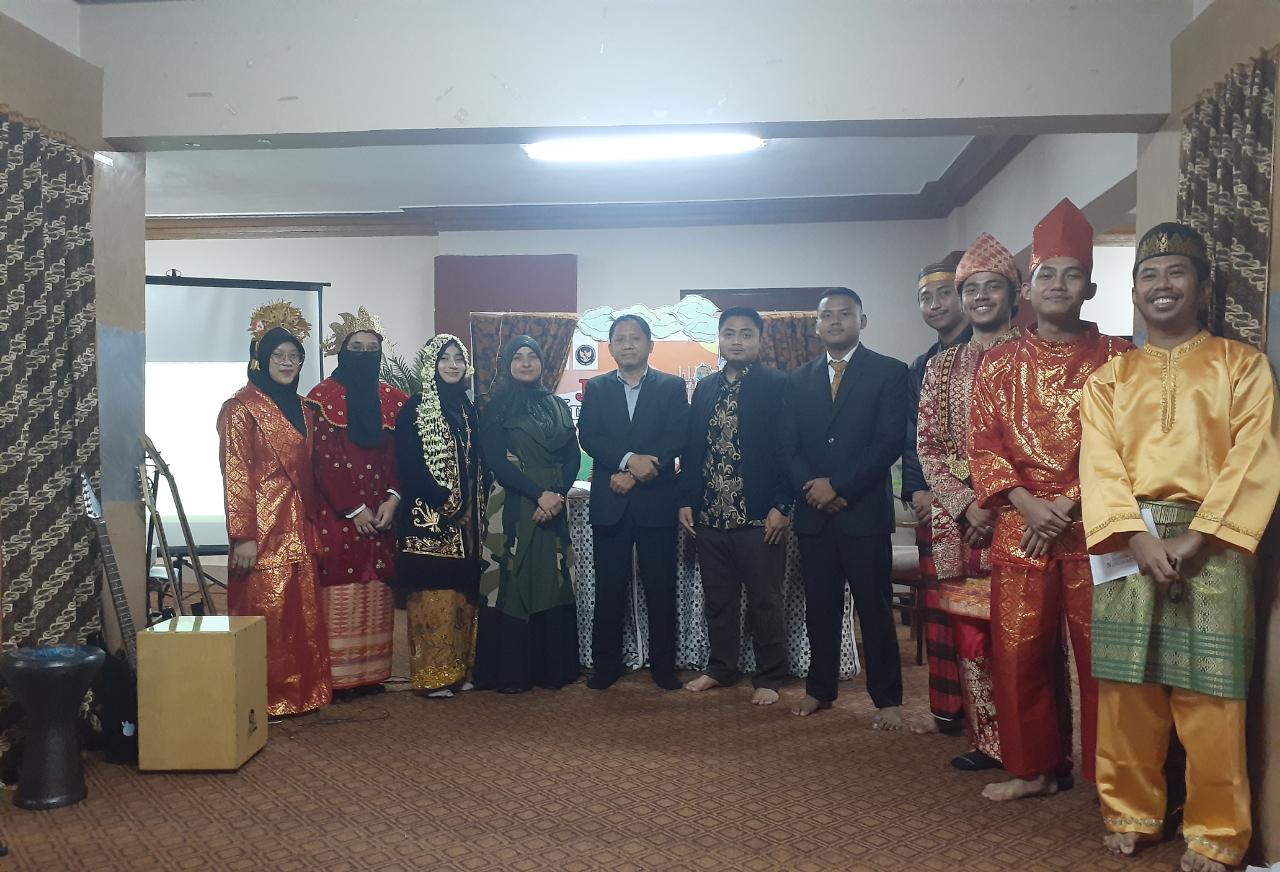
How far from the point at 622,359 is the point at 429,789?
1.95m

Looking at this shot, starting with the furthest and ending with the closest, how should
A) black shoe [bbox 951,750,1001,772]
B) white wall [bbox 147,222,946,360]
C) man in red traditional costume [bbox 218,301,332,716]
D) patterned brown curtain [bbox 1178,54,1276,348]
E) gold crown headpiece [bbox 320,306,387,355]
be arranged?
white wall [bbox 147,222,946,360]
gold crown headpiece [bbox 320,306,387,355]
man in red traditional costume [bbox 218,301,332,716]
black shoe [bbox 951,750,1001,772]
patterned brown curtain [bbox 1178,54,1276,348]

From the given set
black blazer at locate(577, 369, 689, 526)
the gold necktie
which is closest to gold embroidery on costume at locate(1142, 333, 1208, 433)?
the gold necktie

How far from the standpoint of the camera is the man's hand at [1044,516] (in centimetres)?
259

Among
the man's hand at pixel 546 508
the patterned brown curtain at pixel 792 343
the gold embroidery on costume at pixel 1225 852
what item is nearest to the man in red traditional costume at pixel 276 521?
the man's hand at pixel 546 508

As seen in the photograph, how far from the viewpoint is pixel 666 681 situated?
13.5 feet

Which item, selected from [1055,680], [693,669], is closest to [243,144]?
[693,669]

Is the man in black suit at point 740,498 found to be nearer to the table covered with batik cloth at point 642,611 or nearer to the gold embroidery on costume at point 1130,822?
the table covered with batik cloth at point 642,611

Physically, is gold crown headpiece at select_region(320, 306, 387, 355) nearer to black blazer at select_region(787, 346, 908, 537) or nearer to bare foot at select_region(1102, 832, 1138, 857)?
black blazer at select_region(787, 346, 908, 537)

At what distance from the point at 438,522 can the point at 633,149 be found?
2993 mm

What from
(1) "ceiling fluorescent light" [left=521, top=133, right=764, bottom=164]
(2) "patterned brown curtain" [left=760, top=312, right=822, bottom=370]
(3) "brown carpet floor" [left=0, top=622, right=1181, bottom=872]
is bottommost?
(3) "brown carpet floor" [left=0, top=622, right=1181, bottom=872]

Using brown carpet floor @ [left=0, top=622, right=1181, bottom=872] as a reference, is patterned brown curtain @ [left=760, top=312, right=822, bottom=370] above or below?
above

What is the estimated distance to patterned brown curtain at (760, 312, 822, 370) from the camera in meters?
6.68

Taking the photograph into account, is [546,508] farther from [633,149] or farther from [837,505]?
[633,149]

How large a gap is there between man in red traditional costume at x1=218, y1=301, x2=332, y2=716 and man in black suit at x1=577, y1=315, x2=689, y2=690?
1.14 metres
